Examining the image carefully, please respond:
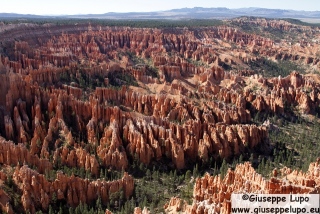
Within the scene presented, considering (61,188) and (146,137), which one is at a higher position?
(146,137)

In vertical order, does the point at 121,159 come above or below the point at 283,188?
below

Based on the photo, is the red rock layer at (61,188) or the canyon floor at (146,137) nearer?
the red rock layer at (61,188)

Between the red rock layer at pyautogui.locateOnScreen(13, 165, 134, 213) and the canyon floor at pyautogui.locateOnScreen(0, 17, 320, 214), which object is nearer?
the red rock layer at pyautogui.locateOnScreen(13, 165, 134, 213)

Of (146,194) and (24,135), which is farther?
(24,135)

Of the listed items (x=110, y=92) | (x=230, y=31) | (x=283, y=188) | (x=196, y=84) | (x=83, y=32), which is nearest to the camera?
(x=283, y=188)

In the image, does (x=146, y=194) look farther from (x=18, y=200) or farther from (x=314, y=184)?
(x=314, y=184)

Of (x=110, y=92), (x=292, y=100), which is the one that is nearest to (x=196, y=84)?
(x=292, y=100)

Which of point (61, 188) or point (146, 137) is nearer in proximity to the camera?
point (61, 188)

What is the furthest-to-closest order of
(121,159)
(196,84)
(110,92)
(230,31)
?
1. (230,31)
2. (196,84)
3. (110,92)
4. (121,159)
